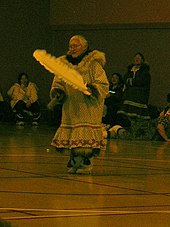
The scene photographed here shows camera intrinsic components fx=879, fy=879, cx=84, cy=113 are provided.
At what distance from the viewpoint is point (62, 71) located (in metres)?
9.31

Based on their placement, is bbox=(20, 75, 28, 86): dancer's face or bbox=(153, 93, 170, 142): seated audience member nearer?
bbox=(153, 93, 170, 142): seated audience member

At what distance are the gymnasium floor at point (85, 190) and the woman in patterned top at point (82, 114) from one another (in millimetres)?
277

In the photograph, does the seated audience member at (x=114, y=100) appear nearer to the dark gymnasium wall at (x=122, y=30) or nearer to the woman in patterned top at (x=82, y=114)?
the dark gymnasium wall at (x=122, y=30)

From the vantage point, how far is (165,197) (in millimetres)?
7914

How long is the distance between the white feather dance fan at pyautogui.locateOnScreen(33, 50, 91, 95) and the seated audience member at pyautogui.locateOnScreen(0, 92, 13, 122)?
47.0 feet

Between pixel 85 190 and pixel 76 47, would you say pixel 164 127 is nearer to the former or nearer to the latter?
pixel 76 47

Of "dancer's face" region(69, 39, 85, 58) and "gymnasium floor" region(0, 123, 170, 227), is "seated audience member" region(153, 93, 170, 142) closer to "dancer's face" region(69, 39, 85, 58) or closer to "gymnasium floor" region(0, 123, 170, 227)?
"gymnasium floor" region(0, 123, 170, 227)

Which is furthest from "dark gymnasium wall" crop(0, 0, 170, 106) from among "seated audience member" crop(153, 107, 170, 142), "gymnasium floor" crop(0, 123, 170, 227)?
"gymnasium floor" crop(0, 123, 170, 227)

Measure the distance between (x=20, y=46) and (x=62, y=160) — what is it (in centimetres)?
1413

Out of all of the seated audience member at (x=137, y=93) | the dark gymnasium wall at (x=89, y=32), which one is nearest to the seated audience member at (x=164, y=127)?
the seated audience member at (x=137, y=93)

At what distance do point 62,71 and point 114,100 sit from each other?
11.7 meters

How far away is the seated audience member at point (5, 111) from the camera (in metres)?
23.7

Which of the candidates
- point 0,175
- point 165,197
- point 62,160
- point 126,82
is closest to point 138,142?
point 126,82

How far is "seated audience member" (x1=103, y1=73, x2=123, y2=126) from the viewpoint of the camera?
20703 millimetres
